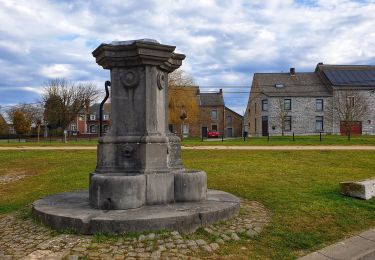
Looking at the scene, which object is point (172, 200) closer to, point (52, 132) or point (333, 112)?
point (333, 112)

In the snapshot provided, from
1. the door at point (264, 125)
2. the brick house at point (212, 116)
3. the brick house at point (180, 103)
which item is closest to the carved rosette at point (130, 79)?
the brick house at point (180, 103)

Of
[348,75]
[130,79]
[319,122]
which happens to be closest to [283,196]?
[130,79]

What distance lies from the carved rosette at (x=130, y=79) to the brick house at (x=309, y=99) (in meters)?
45.1

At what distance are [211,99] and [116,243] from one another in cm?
6298

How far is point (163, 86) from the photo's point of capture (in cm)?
715

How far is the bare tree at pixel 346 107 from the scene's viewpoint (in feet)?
140

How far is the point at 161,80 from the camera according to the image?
276 inches

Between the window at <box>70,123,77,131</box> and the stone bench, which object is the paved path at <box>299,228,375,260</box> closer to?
the stone bench

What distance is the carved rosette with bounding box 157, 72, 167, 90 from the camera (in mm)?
6906

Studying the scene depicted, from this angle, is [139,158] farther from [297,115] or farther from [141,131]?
[297,115]

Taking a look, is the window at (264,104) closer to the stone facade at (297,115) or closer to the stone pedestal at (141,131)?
the stone facade at (297,115)

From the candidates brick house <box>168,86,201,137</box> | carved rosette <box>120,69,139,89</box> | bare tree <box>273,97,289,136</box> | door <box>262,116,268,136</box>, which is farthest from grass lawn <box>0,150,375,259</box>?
door <box>262,116,268,136</box>

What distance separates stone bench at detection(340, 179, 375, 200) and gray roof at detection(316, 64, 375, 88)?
1849 inches

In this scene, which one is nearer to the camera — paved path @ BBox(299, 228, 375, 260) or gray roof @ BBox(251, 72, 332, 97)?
paved path @ BBox(299, 228, 375, 260)
